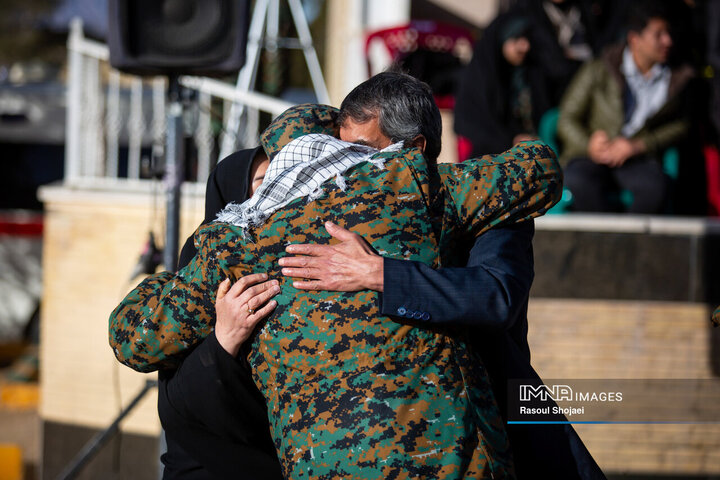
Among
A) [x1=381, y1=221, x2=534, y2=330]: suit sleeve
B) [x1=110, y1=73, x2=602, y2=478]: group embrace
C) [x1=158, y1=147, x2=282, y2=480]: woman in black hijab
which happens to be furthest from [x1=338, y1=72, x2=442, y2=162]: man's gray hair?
[x1=158, y1=147, x2=282, y2=480]: woman in black hijab

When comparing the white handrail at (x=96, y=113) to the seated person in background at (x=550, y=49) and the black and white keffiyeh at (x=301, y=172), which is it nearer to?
the seated person in background at (x=550, y=49)

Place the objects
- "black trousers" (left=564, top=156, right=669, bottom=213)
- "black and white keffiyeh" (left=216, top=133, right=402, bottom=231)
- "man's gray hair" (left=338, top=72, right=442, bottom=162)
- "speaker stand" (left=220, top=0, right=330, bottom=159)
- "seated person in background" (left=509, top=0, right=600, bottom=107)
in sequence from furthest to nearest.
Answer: "speaker stand" (left=220, top=0, right=330, bottom=159) < "seated person in background" (left=509, top=0, right=600, bottom=107) < "black trousers" (left=564, top=156, right=669, bottom=213) < "man's gray hair" (left=338, top=72, right=442, bottom=162) < "black and white keffiyeh" (left=216, top=133, right=402, bottom=231)

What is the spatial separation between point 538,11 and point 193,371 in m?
4.24

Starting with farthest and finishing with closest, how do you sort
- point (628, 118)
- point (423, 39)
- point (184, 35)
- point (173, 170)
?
point (423, 39)
point (628, 118)
point (173, 170)
point (184, 35)

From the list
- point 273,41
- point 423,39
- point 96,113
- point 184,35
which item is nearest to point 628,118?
point 423,39

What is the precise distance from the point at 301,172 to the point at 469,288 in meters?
0.41

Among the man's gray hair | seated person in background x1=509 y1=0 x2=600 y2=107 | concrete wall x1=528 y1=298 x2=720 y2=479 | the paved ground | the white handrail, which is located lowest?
the paved ground

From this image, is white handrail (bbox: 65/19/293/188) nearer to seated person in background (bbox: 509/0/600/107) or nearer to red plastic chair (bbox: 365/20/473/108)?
red plastic chair (bbox: 365/20/473/108)

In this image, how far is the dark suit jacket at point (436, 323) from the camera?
1.57m

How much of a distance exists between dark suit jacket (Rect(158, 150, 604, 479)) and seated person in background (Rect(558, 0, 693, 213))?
2.76m

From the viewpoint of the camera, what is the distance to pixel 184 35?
10.9 feet

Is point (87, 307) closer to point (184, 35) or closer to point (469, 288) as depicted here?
point (184, 35)

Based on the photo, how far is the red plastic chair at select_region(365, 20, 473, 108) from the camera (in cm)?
612

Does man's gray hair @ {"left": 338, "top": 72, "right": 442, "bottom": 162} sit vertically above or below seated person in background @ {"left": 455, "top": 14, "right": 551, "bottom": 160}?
below
